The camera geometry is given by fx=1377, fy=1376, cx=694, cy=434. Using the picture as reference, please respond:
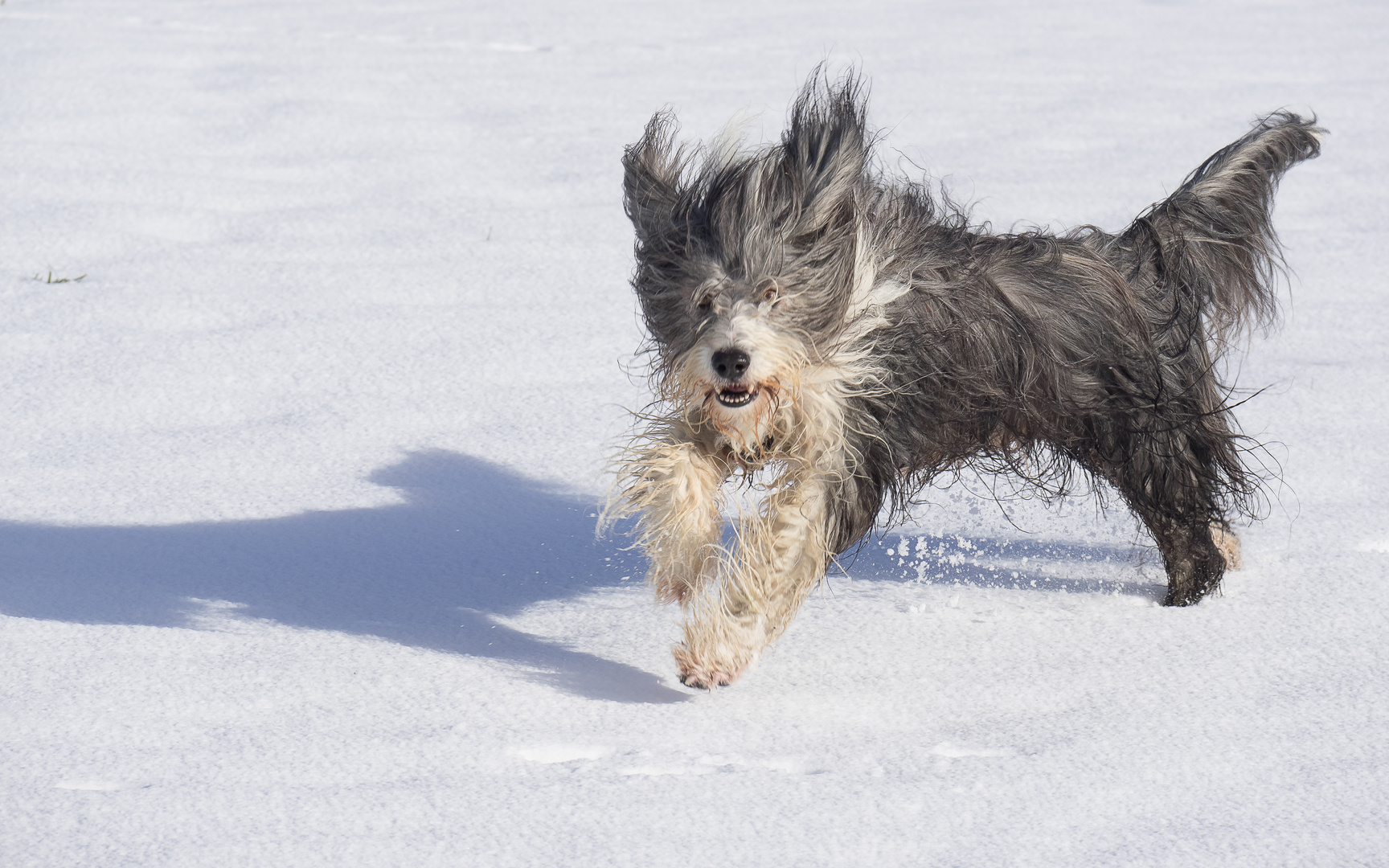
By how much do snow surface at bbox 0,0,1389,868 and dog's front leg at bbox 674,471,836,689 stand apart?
95mm

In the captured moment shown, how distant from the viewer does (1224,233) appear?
3.73 meters

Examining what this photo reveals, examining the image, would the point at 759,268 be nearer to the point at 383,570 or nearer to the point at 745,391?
the point at 745,391

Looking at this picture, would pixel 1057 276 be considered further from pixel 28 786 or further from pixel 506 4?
pixel 506 4

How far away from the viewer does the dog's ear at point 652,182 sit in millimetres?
3209

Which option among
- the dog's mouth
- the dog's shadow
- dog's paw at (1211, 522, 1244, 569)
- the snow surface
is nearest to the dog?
the dog's mouth

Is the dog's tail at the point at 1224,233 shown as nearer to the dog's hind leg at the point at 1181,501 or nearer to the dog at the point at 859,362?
the dog at the point at 859,362

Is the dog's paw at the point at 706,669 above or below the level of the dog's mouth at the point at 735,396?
below

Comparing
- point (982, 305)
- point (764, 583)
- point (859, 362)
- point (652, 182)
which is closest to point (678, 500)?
point (764, 583)

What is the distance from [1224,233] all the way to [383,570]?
2.48 meters

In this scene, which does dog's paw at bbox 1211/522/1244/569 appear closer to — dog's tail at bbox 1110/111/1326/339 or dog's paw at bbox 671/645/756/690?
dog's tail at bbox 1110/111/1326/339

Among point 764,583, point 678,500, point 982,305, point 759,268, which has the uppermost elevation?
point 759,268

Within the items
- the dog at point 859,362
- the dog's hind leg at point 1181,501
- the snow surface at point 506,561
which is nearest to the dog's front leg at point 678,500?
the dog at point 859,362

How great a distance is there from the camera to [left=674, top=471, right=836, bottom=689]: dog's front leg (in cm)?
314

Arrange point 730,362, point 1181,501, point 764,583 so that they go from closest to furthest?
point 730,362, point 764,583, point 1181,501
